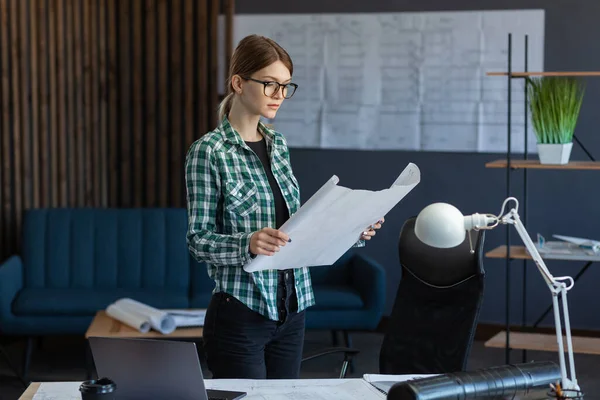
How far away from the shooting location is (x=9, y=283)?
17.4 ft

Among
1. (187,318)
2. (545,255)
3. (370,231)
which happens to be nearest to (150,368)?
(370,231)

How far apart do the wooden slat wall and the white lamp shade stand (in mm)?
4594

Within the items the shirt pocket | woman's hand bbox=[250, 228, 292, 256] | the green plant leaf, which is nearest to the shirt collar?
the shirt pocket

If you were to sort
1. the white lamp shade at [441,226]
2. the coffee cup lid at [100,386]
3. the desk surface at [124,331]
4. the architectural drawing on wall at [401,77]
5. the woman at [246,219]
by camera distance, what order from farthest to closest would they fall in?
the architectural drawing on wall at [401,77], the desk surface at [124,331], the woman at [246,219], the coffee cup lid at [100,386], the white lamp shade at [441,226]

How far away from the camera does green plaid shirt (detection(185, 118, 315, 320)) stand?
2.53 meters

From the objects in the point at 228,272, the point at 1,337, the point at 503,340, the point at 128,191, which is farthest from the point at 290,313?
the point at 128,191

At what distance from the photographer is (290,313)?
2.63 meters

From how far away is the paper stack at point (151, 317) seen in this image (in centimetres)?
465

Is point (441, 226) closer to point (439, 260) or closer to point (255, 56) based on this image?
point (255, 56)

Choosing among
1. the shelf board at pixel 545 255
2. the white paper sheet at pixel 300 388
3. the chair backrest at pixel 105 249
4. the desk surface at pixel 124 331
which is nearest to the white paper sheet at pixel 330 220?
the white paper sheet at pixel 300 388

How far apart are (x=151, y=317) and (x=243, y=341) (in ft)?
7.21

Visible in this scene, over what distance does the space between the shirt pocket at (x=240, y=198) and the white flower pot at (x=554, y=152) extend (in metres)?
2.68

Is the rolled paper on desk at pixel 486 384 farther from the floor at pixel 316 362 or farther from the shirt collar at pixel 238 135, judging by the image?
the floor at pixel 316 362

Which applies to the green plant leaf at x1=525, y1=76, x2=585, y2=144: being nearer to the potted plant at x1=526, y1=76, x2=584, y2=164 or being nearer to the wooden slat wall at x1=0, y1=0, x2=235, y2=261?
the potted plant at x1=526, y1=76, x2=584, y2=164
